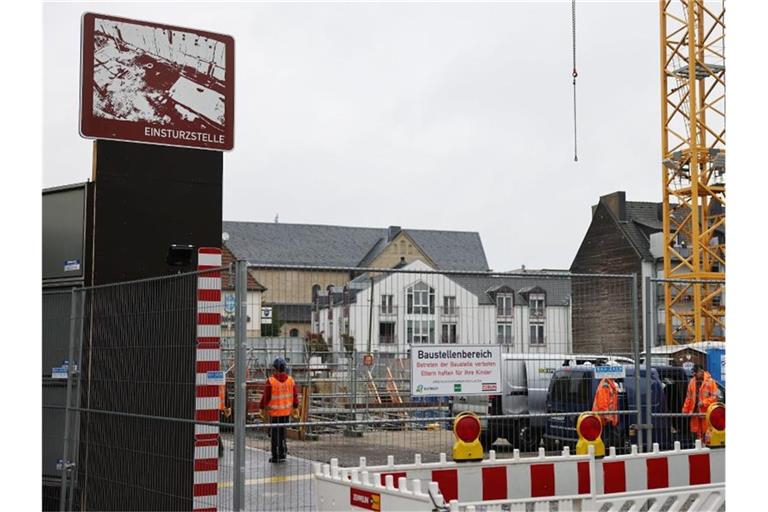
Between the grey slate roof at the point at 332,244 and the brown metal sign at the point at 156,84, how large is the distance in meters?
94.0

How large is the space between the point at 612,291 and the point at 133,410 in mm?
6677

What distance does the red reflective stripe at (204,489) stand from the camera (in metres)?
8.53

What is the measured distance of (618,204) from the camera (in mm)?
71875

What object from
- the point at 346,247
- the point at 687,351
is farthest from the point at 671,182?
the point at 346,247

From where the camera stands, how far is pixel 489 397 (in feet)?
34.4

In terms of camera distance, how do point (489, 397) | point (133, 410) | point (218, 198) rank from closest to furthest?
point (133, 410) < point (218, 198) < point (489, 397)

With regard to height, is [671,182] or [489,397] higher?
[671,182]

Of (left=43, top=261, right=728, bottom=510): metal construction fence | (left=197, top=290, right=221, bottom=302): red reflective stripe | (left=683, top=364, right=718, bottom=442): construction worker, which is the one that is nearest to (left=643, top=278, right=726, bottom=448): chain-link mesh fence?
(left=683, top=364, right=718, bottom=442): construction worker

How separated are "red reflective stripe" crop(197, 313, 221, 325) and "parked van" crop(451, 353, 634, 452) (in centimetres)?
278

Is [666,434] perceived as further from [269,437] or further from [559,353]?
[269,437]

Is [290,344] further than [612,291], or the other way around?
[612,291]

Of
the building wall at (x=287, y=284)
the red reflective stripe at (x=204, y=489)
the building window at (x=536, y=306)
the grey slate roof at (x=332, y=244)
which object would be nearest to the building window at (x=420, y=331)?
the building wall at (x=287, y=284)

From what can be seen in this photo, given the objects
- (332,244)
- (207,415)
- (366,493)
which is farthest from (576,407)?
(332,244)

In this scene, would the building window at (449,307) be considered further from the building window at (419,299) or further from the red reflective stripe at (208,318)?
the red reflective stripe at (208,318)
